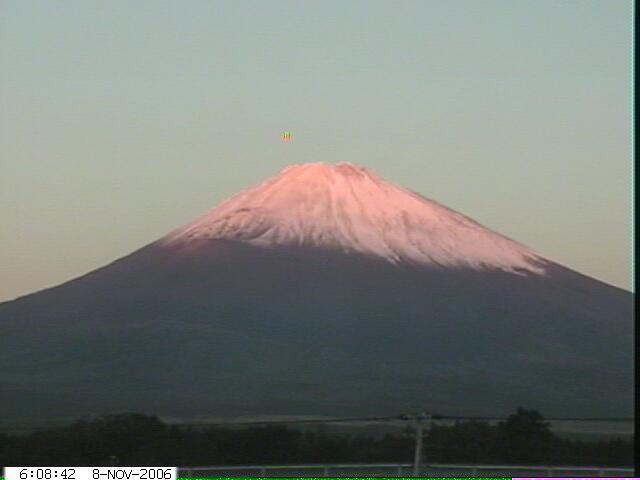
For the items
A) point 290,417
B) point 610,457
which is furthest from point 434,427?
point 290,417

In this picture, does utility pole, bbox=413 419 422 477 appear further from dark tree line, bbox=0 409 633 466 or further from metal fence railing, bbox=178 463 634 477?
dark tree line, bbox=0 409 633 466

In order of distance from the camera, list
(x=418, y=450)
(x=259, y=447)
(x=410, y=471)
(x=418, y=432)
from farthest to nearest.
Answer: (x=259, y=447)
(x=410, y=471)
(x=418, y=432)
(x=418, y=450)

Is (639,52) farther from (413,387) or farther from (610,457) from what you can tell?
(413,387)

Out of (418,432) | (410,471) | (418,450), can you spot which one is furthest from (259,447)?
(418,450)

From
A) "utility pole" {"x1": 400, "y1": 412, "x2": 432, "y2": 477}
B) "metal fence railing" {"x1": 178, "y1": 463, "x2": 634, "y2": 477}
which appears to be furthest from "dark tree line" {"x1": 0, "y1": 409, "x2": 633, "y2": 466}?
"utility pole" {"x1": 400, "y1": 412, "x2": 432, "y2": 477}

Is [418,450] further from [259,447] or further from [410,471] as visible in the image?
[259,447]

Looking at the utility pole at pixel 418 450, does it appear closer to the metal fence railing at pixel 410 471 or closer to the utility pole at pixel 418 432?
the utility pole at pixel 418 432

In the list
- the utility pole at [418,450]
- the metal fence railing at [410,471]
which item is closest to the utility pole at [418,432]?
the utility pole at [418,450]

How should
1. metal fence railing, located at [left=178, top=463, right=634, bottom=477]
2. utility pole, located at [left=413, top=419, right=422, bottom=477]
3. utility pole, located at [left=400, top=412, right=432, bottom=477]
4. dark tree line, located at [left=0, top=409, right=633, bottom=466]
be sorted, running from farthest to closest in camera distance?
dark tree line, located at [left=0, top=409, right=633, bottom=466] < metal fence railing, located at [left=178, top=463, right=634, bottom=477] < utility pole, located at [left=413, top=419, right=422, bottom=477] < utility pole, located at [left=400, top=412, right=432, bottom=477]
